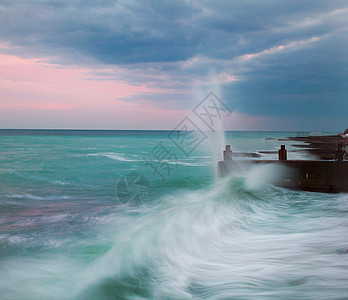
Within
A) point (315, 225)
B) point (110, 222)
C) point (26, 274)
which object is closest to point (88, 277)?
point (26, 274)

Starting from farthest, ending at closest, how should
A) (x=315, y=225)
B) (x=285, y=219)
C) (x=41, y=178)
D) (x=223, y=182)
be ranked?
(x=41, y=178) < (x=223, y=182) < (x=285, y=219) < (x=315, y=225)

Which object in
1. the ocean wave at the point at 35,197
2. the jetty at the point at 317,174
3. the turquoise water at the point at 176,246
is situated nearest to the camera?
the turquoise water at the point at 176,246

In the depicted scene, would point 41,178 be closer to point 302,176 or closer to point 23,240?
point 23,240

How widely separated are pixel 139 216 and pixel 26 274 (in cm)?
428

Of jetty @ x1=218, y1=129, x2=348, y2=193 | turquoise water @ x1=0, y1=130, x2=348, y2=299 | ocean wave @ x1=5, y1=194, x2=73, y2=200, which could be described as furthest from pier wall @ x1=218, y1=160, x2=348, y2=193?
ocean wave @ x1=5, y1=194, x2=73, y2=200

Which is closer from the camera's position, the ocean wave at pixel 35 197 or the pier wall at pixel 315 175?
the pier wall at pixel 315 175

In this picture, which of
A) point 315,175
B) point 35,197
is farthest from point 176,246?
point 35,197

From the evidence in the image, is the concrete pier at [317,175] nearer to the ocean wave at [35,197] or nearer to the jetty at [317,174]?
the jetty at [317,174]

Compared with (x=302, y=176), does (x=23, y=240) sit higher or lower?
lower

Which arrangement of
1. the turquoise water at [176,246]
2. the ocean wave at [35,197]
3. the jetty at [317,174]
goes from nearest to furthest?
the turquoise water at [176,246], the jetty at [317,174], the ocean wave at [35,197]

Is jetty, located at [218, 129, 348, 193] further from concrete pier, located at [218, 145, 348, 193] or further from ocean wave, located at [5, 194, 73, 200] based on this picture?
ocean wave, located at [5, 194, 73, 200]

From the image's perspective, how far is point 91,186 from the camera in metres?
14.4

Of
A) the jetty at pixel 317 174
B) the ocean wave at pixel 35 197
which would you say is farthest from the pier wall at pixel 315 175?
the ocean wave at pixel 35 197

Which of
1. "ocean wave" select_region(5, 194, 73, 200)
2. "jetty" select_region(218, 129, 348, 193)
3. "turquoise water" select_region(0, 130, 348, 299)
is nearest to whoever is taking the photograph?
"turquoise water" select_region(0, 130, 348, 299)
